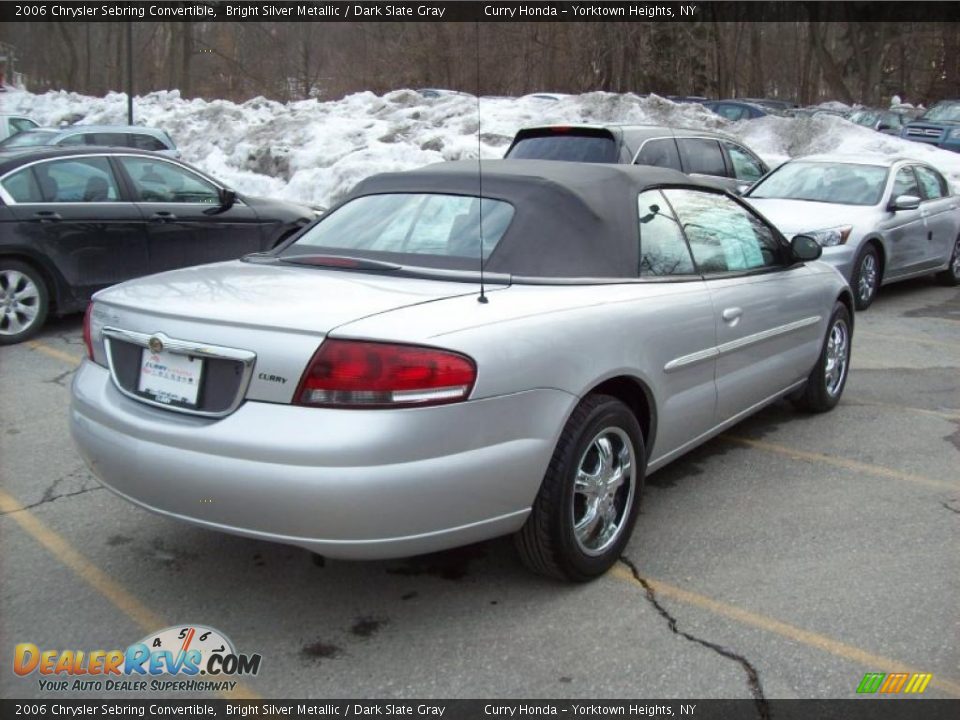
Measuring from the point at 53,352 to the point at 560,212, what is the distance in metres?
4.93

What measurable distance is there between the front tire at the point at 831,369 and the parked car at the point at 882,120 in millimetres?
24661

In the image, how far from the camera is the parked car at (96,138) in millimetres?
16406

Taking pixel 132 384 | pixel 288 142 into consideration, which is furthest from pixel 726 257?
pixel 288 142

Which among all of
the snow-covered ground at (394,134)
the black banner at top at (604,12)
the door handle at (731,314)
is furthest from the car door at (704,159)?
the black banner at top at (604,12)

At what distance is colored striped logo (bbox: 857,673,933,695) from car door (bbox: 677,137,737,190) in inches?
314

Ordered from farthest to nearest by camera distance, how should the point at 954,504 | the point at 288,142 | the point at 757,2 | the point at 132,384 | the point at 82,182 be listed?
the point at 757,2, the point at 288,142, the point at 82,182, the point at 954,504, the point at 132,384

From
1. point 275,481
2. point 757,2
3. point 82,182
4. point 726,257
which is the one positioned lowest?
point 275,481

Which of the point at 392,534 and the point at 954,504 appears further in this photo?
the point at 954,504

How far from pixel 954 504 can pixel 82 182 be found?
695cm

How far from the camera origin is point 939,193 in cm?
1107

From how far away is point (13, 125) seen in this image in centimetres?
2014

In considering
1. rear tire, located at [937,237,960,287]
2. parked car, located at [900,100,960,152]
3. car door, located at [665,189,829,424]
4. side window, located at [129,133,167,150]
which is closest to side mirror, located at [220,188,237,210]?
car door, located at [665,189,829,424]

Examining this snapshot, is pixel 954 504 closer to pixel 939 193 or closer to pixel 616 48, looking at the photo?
pixel 939 193

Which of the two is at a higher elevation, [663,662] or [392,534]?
[392,534]
